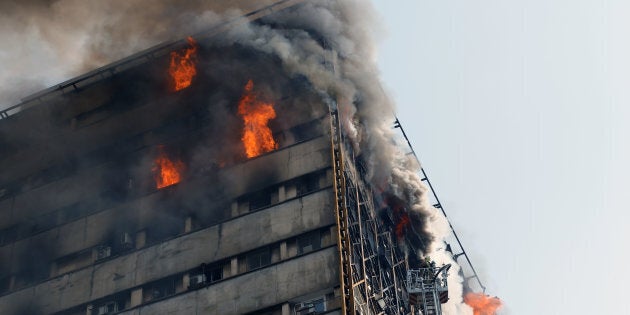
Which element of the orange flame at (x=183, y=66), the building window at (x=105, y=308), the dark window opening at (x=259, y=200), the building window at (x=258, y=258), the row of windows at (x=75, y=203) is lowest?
the building window at (x=258, y=258)

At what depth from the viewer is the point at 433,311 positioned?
5331 centimetres

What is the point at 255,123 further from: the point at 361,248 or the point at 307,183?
the point at 361,248

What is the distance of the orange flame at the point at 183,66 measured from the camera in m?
67.5

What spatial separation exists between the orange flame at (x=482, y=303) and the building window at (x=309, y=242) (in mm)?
29505

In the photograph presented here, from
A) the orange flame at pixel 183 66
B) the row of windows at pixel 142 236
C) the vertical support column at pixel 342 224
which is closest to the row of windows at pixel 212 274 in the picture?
the row of windows at pixel 142 236

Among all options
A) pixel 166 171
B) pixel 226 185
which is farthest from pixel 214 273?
pixel 166 171

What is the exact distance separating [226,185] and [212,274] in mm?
6355

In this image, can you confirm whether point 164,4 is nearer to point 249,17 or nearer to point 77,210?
point 249,17

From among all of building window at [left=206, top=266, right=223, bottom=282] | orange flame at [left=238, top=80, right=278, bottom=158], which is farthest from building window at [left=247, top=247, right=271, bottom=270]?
orange flame at [left=238, top=80, right=278, bottom=158]

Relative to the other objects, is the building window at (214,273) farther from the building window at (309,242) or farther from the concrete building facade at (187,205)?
the building window at (309,242)

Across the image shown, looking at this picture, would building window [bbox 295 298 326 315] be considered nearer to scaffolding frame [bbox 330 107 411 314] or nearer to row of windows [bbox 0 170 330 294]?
scaffolding frame [bbox 330 107 411 314]

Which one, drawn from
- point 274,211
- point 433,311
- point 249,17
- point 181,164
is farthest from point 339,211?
point 249,17

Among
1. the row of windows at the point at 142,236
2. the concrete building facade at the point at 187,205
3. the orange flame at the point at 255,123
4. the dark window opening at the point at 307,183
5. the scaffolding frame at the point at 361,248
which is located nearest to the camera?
the scaffolding frame at the point at 361,248

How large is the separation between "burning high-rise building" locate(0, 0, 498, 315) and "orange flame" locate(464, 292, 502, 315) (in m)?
6.97
